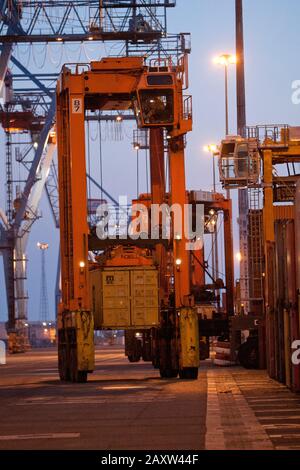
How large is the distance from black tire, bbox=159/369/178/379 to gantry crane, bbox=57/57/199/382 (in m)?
0.03

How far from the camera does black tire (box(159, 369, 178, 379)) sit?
3120 centimetres

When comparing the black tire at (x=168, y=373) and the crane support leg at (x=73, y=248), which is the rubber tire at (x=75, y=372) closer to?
the crane support leg at (x=73, y=248)

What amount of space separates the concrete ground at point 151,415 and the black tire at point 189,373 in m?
0.38

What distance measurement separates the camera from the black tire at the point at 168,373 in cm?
3120

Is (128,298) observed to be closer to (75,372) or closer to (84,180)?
(75,372)

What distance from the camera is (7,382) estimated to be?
32312mm

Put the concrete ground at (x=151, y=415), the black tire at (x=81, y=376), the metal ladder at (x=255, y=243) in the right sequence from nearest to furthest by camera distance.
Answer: the concrete ground at (x=151, y=415) < the black tire at (x=81, y=376) < the metal ladder at (x=255, y=243)

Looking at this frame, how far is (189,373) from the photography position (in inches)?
1194

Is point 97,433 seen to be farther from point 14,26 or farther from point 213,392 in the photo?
point 14,26

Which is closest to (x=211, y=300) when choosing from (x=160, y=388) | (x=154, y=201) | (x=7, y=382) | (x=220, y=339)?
(x=220, y=339)

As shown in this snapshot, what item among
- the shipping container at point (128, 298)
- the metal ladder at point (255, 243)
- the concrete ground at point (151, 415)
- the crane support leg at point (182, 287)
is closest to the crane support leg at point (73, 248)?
the shipping container at point (128, 298)

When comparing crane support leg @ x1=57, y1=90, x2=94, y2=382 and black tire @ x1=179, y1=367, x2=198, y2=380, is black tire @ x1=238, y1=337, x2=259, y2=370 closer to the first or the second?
black tire @ x1=179, y1=367, x2=198, y2=380

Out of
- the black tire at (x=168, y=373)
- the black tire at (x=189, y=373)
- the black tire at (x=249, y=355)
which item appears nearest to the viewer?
the black tire at (x=189, y=373)

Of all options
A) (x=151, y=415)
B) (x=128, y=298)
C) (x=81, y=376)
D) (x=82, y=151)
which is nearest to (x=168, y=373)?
(x=128, y=298)
